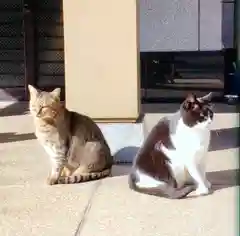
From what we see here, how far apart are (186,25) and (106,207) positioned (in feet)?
16.7

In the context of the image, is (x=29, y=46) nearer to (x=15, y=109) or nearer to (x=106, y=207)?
(x=15, y=109)

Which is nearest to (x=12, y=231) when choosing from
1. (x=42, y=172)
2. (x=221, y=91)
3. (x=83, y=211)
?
(x=83, y=211)

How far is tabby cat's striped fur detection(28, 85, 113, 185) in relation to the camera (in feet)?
17.9

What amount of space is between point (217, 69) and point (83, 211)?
5151 millimetres

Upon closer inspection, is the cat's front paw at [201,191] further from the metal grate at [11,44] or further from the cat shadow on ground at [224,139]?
the metal grate at [11,44]

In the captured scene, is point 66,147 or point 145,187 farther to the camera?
point 66,147

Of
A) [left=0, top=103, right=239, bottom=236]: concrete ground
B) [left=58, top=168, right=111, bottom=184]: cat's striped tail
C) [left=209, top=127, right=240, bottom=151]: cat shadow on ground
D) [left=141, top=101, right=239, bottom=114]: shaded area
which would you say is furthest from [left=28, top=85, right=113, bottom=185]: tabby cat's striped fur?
[left=141, top=101, right=239, bottom=114]: shaded area

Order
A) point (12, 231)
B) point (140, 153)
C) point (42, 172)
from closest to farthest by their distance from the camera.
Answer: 1. point (12, 231)
2. point (140, 153)
3. point (42, 172)

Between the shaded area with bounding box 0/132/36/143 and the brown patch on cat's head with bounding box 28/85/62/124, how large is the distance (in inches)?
78.3

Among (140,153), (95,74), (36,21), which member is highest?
(36,21)

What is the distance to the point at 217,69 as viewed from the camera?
31.3 ft

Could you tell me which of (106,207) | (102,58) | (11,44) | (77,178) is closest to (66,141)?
(77,178)

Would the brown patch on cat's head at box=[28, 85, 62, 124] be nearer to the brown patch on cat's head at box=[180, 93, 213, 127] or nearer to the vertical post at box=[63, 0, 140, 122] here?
the vertical post at box=[63, 0, 140, 122]

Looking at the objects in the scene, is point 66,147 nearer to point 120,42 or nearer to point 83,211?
point 83,211
